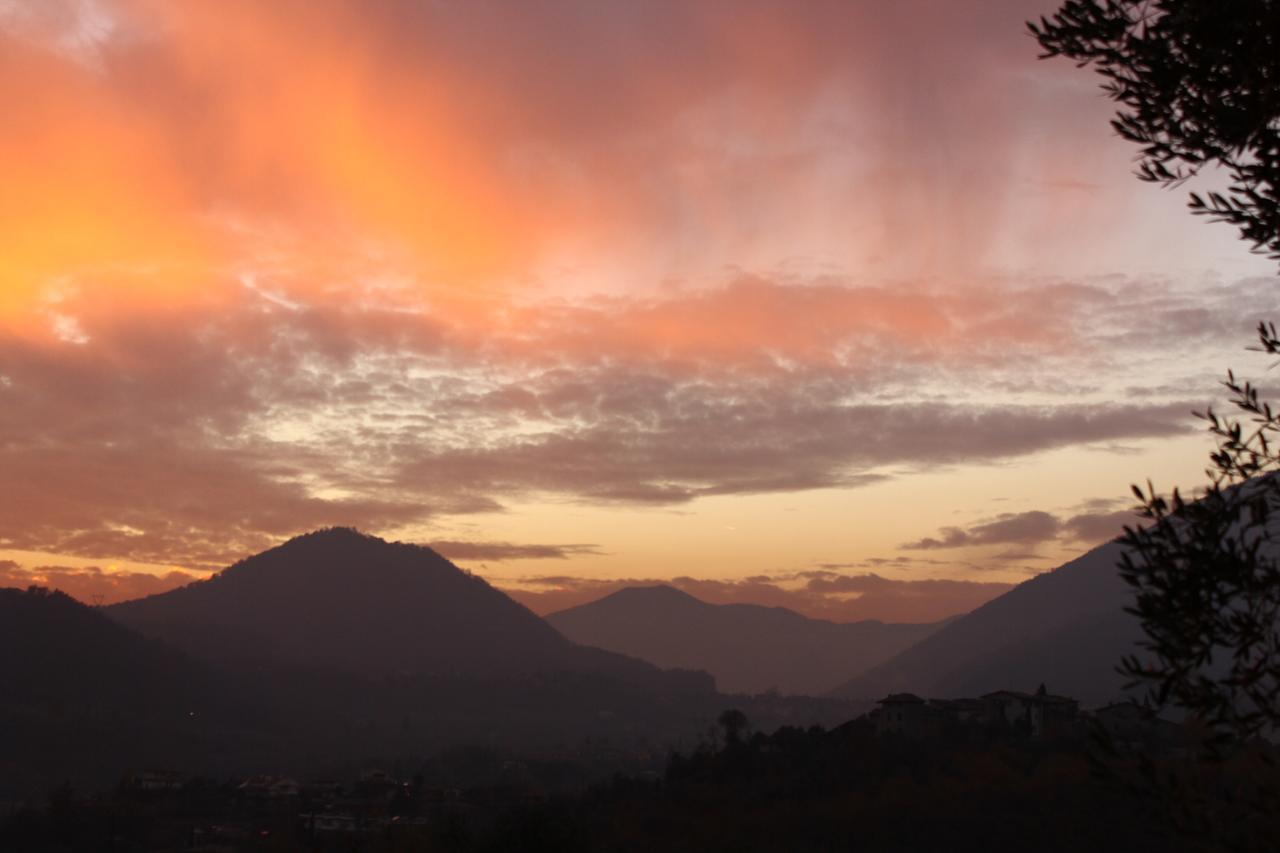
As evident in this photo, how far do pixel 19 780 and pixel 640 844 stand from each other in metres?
97.5

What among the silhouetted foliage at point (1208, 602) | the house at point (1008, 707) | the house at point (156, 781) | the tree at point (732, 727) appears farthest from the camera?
the house at point (156, 781)

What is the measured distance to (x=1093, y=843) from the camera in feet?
186

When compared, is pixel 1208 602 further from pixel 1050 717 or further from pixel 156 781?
pixel 156 781

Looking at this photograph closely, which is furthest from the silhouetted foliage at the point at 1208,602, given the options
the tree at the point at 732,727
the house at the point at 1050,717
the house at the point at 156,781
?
the house at the point at 156,781

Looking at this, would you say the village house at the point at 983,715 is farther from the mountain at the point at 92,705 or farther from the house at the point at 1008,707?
the mountain at the point at 92,705

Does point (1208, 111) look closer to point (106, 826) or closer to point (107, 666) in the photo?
point (106, 826)

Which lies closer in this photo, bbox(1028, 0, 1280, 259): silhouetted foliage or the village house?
bbox(1028, 0, 1280, 259): silhouetted foliage

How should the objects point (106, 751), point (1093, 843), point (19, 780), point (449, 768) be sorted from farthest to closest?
point (449, 768)
point (106, 751)
point (19, 780)
point (1093, 843)

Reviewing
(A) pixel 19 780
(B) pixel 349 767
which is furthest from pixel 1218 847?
(B) pixel 349 767

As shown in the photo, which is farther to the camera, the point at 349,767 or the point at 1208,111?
the point at 349,767

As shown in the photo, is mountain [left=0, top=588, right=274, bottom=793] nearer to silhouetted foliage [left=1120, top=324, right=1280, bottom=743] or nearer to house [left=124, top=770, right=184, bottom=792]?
house [left=124, top=770, right=184, bottom=792]

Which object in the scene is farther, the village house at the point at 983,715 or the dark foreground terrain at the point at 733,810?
the village house at the point at 983,715

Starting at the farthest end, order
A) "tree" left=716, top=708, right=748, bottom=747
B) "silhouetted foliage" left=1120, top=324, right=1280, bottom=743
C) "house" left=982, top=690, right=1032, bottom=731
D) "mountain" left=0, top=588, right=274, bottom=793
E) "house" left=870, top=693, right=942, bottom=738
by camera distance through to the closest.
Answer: "mountain" left=0, top=588, right=274, bottom=793
"tree" left=716, top=708, right=748, bottom=747
"house" left=870, top=693, right=942, bottom=738
"house" left=982, top=690, right=1032, bottom=731
"silhouetted foliage" left=1120, top=324, right=1280, bottom=743

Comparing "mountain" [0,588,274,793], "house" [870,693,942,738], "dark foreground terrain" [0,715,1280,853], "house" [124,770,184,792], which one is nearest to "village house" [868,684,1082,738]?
"house" [870,693,942,738]
